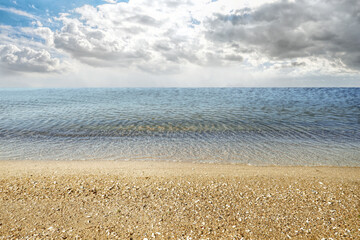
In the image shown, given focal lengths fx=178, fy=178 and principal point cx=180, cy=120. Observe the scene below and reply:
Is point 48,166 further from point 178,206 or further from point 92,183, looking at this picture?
point 178,206

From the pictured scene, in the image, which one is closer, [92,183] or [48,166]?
[92,183]

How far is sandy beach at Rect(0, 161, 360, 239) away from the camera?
20.8 ft

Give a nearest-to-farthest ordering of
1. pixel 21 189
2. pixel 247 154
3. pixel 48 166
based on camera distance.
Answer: pixel 21 189, pixel 48 166, pixel 247 154

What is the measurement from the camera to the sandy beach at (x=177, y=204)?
6.34m

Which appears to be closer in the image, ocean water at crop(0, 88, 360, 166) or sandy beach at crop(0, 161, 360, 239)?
sandy beach at crop(0, 161, 360, 239)

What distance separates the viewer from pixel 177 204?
7.79 meters

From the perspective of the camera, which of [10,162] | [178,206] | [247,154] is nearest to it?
[178,206]

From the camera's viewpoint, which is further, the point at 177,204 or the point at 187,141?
the point at 187,141

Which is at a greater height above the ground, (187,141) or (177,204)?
(177,204)

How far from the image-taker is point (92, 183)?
953cm

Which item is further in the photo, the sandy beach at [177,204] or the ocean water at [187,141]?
the ocean water at [187,141]

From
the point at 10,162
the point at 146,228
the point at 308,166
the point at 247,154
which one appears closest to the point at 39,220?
the point at 146,228

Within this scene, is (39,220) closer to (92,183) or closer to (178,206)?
(92,183)

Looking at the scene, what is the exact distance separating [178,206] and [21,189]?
26.1 feet
